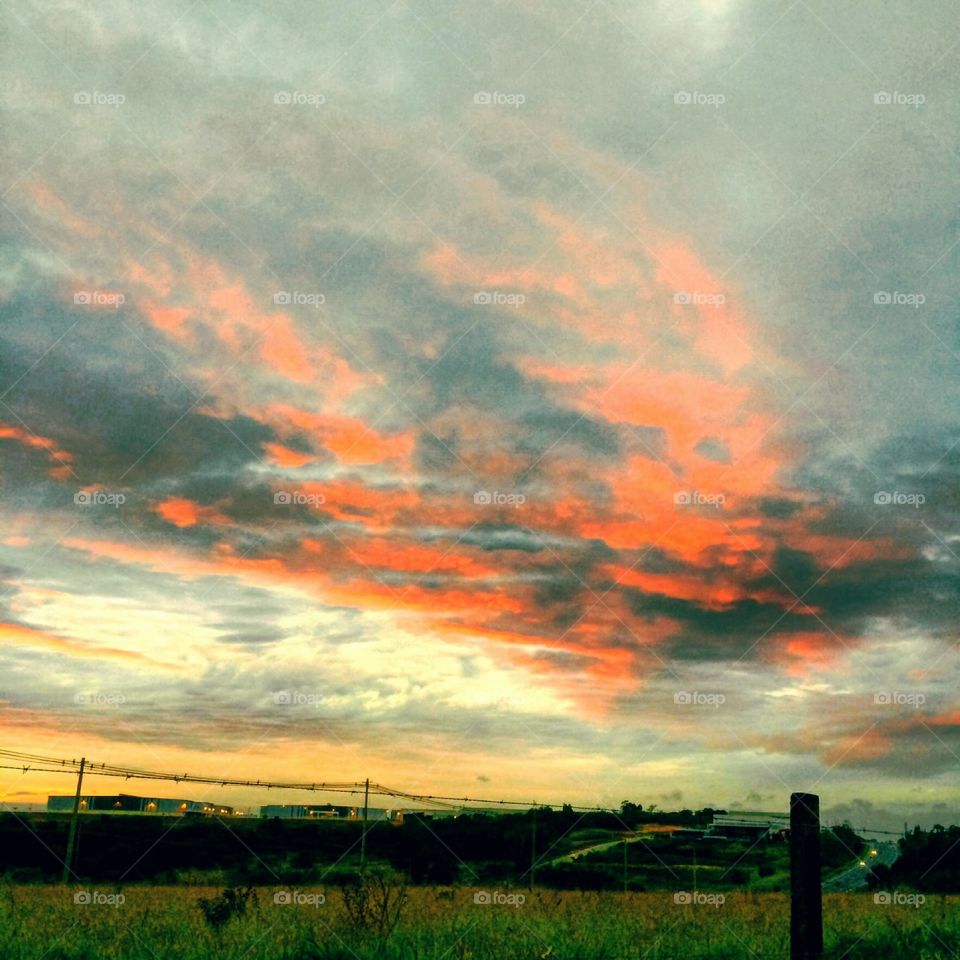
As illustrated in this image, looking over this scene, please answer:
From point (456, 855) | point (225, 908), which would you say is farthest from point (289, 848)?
point (225, 908)

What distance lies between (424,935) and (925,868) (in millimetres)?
40826

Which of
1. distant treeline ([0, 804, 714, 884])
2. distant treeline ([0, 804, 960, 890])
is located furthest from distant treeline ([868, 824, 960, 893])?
distant treeline ([0, 804, 714, 884])

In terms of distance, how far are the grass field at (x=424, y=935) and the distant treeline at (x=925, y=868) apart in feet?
49.1

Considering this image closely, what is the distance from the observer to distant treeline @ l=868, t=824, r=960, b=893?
108ft

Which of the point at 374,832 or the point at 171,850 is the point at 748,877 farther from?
the point at 171,850

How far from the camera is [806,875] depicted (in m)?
8.24

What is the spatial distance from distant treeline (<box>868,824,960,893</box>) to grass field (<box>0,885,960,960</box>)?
589 inches

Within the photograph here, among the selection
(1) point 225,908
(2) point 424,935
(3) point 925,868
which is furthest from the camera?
(3) point 925,868

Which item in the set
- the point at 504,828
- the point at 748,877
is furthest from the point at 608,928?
the point at 504,828

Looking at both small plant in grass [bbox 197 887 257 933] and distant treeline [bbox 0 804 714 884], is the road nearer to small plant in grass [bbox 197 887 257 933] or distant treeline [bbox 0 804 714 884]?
distant treeline [bbox 0 804 714 884]

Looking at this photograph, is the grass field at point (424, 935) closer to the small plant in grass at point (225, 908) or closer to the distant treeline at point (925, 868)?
the small plant in grass at point (225, 908)

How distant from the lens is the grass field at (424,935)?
33.4 ft

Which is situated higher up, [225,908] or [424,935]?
[424,935]

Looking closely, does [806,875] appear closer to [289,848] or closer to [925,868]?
[925,868]
